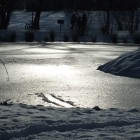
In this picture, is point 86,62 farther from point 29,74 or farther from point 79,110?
point 79,110

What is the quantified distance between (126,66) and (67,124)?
8628 mm

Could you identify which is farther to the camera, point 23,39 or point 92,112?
point 23,39

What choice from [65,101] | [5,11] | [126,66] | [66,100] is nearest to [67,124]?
[65,101]

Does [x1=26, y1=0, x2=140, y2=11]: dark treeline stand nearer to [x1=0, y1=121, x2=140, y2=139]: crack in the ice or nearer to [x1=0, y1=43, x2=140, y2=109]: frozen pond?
[x1=0, y1=43, x2=140, y2=109]: frozen pond

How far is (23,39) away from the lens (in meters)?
35.9

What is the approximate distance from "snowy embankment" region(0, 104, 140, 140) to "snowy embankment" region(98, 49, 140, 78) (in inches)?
254

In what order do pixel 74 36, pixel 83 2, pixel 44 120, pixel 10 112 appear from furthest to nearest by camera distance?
pixel 83 2
pixel 74 36
pixel 10 112
pixel 44 120

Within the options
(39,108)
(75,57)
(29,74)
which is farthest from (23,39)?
(39,108)

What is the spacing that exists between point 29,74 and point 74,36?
1999 cm

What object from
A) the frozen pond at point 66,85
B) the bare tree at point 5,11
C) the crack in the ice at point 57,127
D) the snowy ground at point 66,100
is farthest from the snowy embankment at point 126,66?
the bare tree at point 5,11

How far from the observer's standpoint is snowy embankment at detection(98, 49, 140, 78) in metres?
14.9

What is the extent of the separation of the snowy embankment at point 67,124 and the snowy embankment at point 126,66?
254 inches

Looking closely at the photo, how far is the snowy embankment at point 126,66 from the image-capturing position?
1485cm

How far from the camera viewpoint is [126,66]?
→ 15438 millimetres
